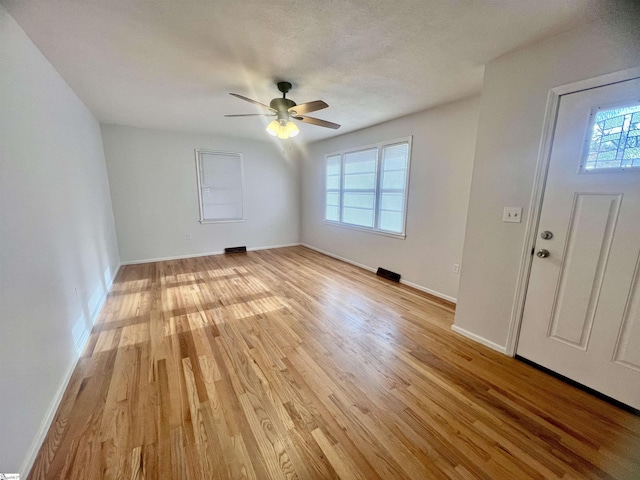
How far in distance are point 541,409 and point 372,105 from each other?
3.20 meters

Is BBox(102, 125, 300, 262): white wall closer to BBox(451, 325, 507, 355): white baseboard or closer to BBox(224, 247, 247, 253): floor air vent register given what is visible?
BBox(224, 247, 247, 253): floor air vent register

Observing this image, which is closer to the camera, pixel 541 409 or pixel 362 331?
pixel 541 409

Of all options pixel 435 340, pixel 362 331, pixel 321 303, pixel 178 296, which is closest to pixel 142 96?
pixel 178 296

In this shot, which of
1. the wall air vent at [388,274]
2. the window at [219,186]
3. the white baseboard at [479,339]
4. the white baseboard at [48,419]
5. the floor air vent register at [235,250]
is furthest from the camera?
the floor air vent register at [235,250]

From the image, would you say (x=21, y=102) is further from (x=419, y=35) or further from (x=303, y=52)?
(x=419, y=35)

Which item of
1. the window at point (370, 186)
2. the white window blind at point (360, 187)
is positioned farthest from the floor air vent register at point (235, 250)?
the white window blind at point (360, 187)

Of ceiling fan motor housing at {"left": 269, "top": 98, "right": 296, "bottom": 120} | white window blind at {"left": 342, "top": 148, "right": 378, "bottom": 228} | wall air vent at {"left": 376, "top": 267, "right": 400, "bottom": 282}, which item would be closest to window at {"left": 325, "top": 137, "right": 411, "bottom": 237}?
white window blind at {"left": 342, "top": 148, "right": 378, "bottom": 228}

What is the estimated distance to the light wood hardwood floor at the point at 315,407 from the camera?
A: 1.23 meters

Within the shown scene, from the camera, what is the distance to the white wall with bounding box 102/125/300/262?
4262mm

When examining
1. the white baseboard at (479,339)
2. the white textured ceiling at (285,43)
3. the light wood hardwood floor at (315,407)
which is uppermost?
the white textured ceiling at (285,43)

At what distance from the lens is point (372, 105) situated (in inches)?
119

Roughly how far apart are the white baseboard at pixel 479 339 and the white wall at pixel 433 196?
73 centimetres

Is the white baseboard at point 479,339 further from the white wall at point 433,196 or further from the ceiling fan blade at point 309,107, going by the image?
A: the ceiling fan blade at point 309,107

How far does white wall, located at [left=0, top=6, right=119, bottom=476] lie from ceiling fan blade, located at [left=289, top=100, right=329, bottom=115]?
186cm
